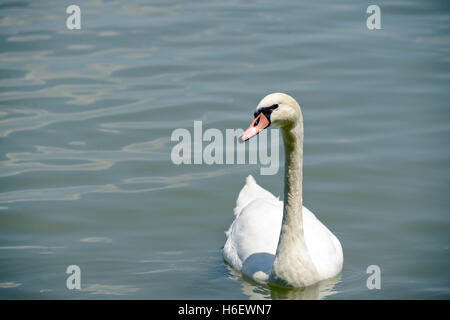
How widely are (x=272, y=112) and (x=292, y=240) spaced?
1.31m

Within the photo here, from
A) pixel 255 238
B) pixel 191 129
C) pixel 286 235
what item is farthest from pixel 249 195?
pixel 191 129

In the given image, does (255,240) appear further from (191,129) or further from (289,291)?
(191,129)

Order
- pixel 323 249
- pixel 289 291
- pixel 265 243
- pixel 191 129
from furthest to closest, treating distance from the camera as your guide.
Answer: pixel 191 129, pixel 265 243, pixel 323 249, pixel 289 291

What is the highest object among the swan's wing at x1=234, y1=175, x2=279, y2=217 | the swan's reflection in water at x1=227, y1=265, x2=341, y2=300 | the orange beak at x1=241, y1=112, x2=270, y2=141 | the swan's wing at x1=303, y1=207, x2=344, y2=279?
the orange beak at x1=241, y1=112, x2=270, y2=141

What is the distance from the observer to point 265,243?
293 inches

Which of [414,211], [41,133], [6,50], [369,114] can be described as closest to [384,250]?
[414,211]

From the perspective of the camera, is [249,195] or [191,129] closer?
[249,195]

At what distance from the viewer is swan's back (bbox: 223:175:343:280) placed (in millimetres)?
7254

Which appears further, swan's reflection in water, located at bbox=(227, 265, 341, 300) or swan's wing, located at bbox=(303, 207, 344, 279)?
swan's wing, located at bbox=(303, 207, 344, 279)

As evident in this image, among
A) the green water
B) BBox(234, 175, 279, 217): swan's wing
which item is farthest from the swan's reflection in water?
BBox(234, 175, 279, 217): swan's wing

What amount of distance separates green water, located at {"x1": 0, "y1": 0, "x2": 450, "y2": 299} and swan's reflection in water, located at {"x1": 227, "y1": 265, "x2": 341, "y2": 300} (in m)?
0.02

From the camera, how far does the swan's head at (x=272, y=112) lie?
20.4 feet

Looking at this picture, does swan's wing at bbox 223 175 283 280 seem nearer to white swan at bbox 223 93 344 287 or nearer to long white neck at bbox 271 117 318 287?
white swan at bbox 223 93 344 287
